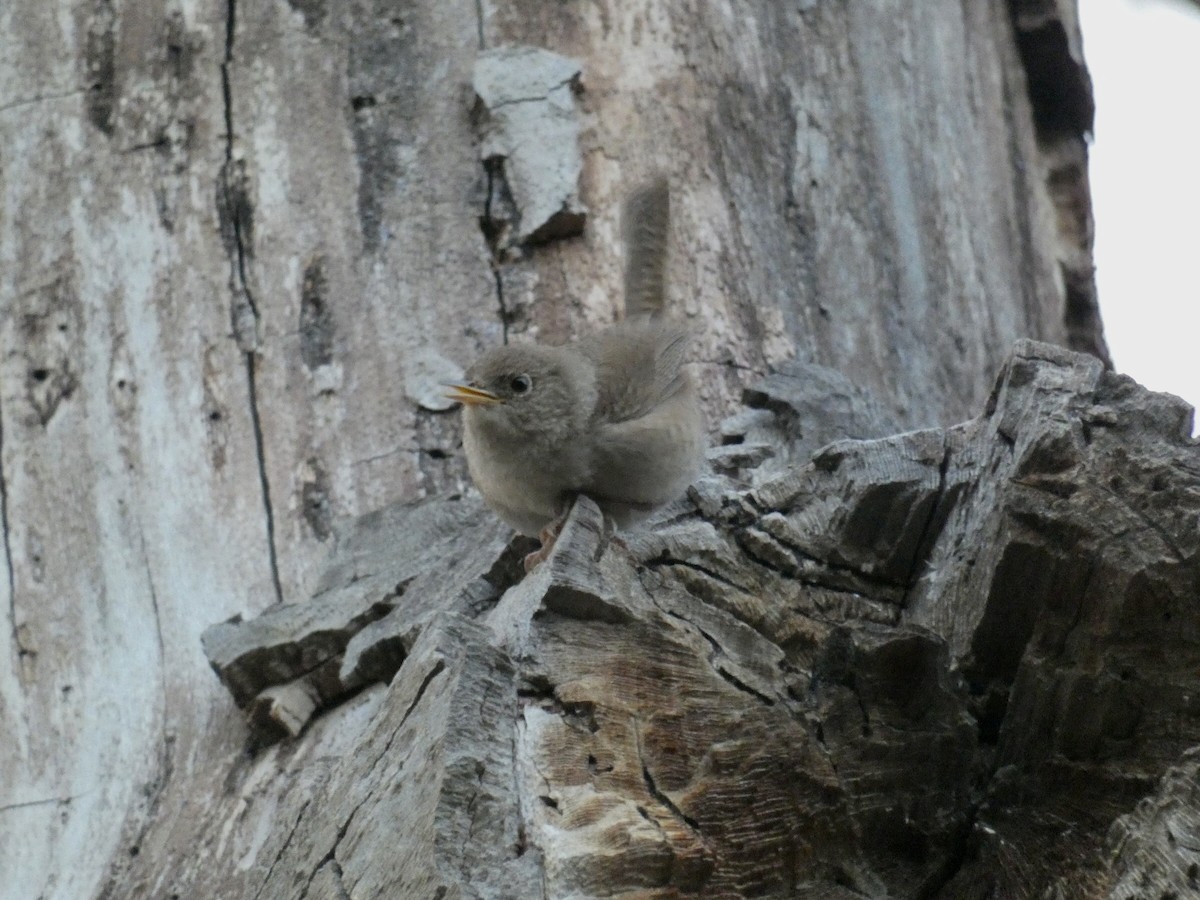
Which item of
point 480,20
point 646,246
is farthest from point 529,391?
point 480,20

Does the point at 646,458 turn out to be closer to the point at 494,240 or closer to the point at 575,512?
the point at 575,512

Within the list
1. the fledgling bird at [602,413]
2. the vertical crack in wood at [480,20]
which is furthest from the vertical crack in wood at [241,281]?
the vertical crack in wood at [480,20]

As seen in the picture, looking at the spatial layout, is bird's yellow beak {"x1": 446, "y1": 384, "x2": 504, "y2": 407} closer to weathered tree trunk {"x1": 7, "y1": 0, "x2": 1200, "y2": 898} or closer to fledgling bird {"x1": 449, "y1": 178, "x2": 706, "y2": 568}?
fledgling bird {"x1": 449, "y1": 178, "x2": 706, "y2": 568}

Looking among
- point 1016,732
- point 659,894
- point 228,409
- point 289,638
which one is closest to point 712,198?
point 228,409

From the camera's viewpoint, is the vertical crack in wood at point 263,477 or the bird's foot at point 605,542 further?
the vertical crack in wood at point 263,477

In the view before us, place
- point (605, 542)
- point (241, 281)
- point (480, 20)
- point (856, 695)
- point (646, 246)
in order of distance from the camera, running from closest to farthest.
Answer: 1. point (856, 695)
2. point (605, 542)
3. point (646, 246)
4. point (241, 281)
5. point (480, 20)

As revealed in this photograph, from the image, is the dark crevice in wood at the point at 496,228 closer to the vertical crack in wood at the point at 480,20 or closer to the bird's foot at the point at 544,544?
the vertical crack in wood at the point at 480,20

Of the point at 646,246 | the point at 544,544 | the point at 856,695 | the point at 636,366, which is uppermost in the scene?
the point at 646,246

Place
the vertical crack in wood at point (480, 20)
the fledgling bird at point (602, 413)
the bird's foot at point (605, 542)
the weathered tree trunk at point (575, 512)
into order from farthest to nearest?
the vertical crack in wood at point (480, 20), the fledgling bird at point (602, 413), the bird's foot at point (605, 542), the weathered tree trunk at point (575, 512)
